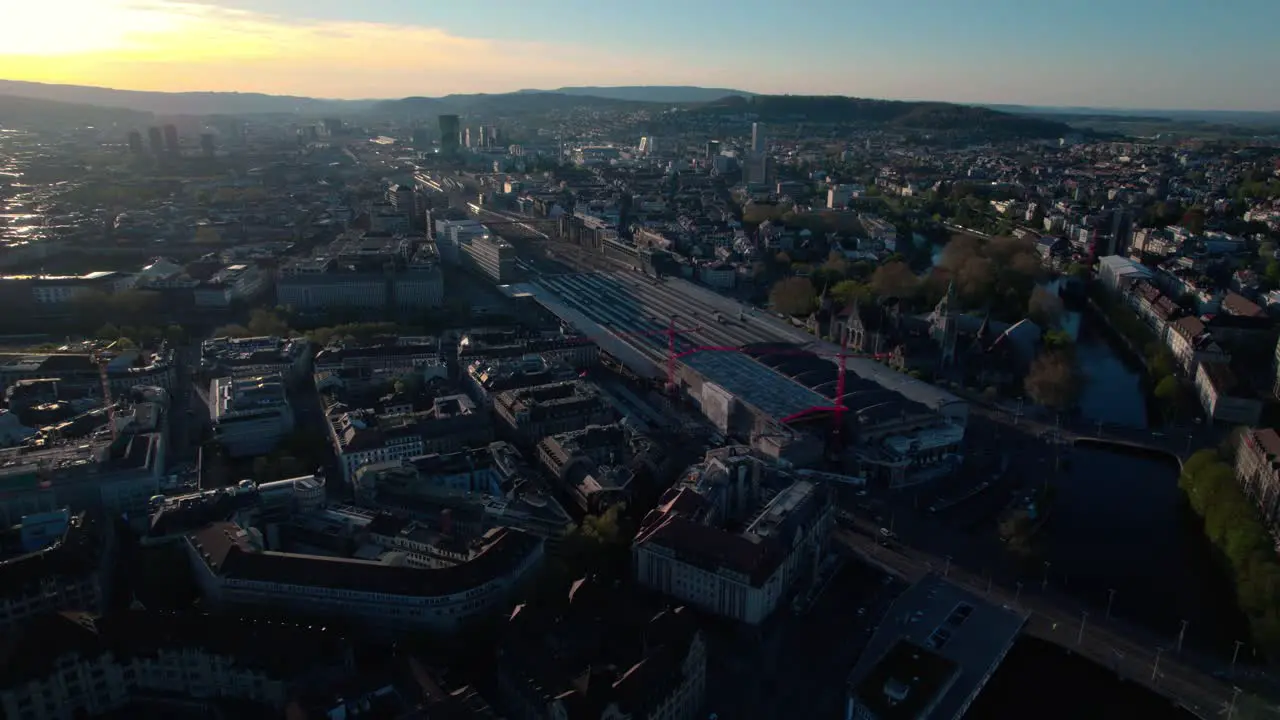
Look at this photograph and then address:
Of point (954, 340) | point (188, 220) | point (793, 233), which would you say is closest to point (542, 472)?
point (954, 340)

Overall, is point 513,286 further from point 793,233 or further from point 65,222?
point 65,222

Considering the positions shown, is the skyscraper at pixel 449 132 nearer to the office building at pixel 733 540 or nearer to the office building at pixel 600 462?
the office building at pixel 600 462

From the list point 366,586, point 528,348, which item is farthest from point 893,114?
→ point 366,586

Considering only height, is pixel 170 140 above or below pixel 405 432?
above

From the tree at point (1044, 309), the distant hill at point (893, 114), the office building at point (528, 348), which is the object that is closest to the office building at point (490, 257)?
the office building at point (528, 348)

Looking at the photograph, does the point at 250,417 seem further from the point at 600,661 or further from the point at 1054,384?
the point at 1054,384
